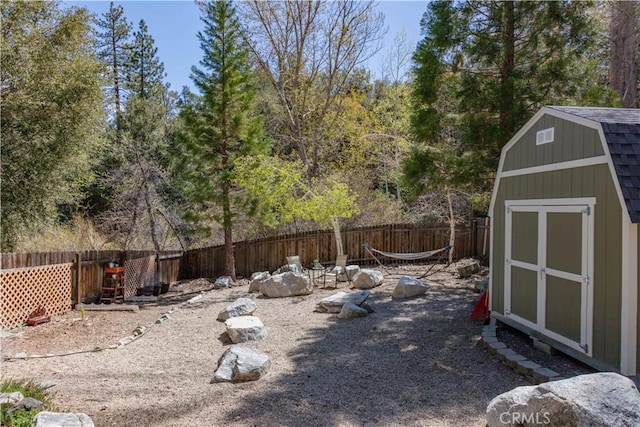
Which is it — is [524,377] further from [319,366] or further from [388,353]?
[319,366]

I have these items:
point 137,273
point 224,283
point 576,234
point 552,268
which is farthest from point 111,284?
point 576,234

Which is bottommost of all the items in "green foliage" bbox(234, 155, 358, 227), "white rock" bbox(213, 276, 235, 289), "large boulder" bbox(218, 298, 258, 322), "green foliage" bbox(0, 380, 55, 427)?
"white rock" bbox(213, 276, 235, 289)

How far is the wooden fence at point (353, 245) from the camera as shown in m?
11.6

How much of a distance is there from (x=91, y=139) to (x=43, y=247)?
132 inches

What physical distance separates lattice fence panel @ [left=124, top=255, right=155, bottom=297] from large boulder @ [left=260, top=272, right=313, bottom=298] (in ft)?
11.5

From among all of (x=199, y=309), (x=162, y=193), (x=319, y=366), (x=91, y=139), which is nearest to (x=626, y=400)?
(x=319, y=366)

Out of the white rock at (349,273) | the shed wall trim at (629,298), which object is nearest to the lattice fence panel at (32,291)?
the white rock at (349,273)

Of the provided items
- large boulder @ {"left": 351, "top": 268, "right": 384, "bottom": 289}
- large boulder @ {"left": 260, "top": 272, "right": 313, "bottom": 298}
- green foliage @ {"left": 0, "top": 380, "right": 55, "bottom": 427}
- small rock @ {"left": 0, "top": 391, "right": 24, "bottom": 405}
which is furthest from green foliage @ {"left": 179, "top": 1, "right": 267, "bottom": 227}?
small rock @ {"left": 0, "top": 391, "right": 24, "bottom": 405}

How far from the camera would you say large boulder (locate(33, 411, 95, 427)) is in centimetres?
266

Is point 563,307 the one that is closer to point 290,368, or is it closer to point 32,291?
point 290,368

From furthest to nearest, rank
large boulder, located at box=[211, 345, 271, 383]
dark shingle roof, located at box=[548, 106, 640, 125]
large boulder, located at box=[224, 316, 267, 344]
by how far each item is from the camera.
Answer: large boulder, located at box=[224, 316, 267, 344] < large boulder, located at box=[211, 345, 271, 383] < dark shingle roof, located at box=[548, 106, 640, 125]

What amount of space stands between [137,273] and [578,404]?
378 inches

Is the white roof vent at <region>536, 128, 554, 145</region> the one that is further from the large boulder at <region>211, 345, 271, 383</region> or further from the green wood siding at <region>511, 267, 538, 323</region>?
the large boulder at <region>211, 345, 271, 383</region>

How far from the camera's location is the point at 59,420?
2738mm
